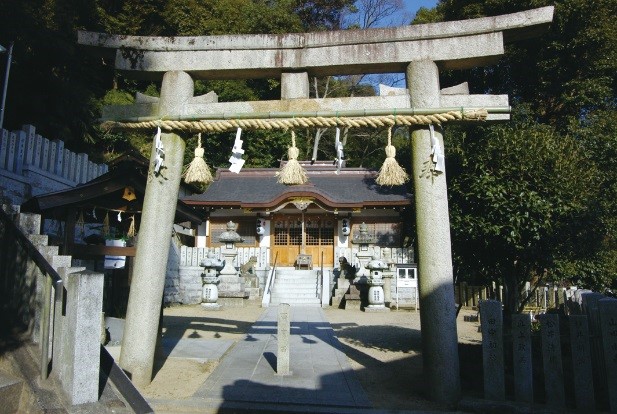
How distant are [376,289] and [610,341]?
420 inches

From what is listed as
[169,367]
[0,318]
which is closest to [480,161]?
[169,367]

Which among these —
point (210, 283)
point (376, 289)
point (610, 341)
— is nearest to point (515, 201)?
point (610, 341)

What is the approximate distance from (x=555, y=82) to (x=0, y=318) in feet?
68.7

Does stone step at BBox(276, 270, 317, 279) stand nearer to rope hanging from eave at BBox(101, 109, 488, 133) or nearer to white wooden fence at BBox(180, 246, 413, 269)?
white wooden fence at BBox(180, 246, 413, 269)

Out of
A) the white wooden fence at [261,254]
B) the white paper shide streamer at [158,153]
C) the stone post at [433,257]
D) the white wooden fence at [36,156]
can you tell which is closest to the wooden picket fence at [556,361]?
the stone post at [433,257]

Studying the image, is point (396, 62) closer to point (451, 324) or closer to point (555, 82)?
point (451, 324)

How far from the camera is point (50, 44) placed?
16906 mm

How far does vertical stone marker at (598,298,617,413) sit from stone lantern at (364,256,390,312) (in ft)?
34.4

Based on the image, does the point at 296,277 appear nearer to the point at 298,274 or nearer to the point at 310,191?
the point at 298,274

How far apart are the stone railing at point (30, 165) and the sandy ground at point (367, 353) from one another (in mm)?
4363

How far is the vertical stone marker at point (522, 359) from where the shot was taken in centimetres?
497

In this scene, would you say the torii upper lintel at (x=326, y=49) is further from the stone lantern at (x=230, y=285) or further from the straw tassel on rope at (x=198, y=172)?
the stone lantern at (x=230, y=285)

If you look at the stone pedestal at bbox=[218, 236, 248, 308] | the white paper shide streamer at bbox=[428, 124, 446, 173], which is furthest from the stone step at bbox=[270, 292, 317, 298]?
the white paper shide streamer at bbox=[428, 124, 446, 173]

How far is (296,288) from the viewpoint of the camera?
59.4 feet
